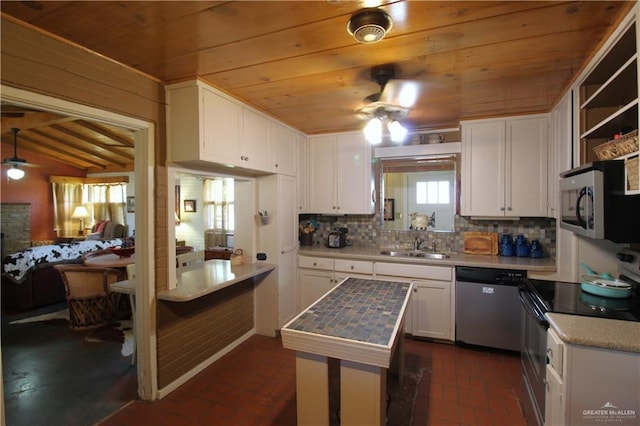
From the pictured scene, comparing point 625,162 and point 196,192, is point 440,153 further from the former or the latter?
point 196,192

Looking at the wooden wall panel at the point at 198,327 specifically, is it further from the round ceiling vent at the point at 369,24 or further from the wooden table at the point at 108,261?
the round ceiling vent at the point at 369,24

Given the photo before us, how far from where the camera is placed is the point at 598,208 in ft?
5.12

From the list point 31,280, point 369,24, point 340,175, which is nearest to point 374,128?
point 369,24

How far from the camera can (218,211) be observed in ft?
21.6

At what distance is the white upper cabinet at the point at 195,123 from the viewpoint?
2.19 meters

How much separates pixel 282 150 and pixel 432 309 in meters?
2.29

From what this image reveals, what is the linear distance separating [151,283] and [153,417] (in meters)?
0.90

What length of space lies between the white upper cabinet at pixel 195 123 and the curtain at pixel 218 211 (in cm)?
417

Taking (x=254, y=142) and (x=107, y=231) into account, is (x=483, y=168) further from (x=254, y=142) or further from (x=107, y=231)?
(x=107, y=231)

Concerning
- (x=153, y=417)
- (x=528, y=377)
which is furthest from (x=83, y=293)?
(x=528, y=377)

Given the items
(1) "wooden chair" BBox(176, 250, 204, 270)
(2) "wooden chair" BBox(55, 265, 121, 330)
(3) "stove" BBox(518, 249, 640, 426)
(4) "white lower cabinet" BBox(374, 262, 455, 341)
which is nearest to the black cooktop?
(3) "stove" BBox(518, 249, 640, 426)

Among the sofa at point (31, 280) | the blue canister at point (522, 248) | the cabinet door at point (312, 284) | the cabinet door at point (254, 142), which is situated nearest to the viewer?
the cabinet door at point (254, 142)

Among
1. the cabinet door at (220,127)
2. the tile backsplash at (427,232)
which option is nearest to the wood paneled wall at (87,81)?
the cabinet door at (220,127)

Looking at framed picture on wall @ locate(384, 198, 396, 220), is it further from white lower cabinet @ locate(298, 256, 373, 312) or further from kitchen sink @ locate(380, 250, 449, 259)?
white lower cabinet @ locate(298, 256, 373, 312)
